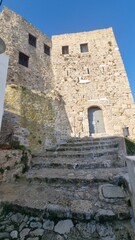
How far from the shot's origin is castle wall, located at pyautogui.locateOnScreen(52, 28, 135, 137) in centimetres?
1052

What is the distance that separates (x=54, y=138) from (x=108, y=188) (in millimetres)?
5014

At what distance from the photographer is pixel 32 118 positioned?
23.6 feet

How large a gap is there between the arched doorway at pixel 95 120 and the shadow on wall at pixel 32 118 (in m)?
2.90

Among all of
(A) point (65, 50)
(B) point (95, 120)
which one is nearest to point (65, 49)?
(A) point (65, 50)

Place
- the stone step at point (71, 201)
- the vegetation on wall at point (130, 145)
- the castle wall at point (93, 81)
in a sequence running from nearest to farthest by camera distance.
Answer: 1. the stone step at point (71, 201)
2. the vegetation on wall at point (130, 145)
3. the castle wall at point (93, 81)

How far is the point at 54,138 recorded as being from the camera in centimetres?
779


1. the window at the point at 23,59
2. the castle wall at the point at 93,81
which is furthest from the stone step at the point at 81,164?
the window at the point at 23,59

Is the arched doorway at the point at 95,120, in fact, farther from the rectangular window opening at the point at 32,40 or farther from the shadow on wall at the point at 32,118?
the rectangular window opening at the point at 32,40

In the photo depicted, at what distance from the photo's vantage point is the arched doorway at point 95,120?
1075 centimetres

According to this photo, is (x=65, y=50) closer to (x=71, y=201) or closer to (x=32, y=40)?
(x=32, y=40)

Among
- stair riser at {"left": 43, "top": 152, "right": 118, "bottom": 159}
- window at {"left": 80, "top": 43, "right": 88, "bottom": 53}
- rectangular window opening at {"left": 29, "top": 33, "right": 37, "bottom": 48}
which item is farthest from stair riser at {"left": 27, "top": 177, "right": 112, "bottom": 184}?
window at {"left": 80, "top": 43, "right": 88, "bottom": 53}

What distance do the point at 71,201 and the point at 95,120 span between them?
854cm

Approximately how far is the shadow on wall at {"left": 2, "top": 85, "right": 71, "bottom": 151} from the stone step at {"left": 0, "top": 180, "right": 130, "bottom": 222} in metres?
3.33

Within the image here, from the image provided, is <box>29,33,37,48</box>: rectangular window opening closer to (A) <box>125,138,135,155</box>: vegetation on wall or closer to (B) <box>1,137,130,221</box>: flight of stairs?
(A) <box>125,138,135,155</box>: vegetation on wall
